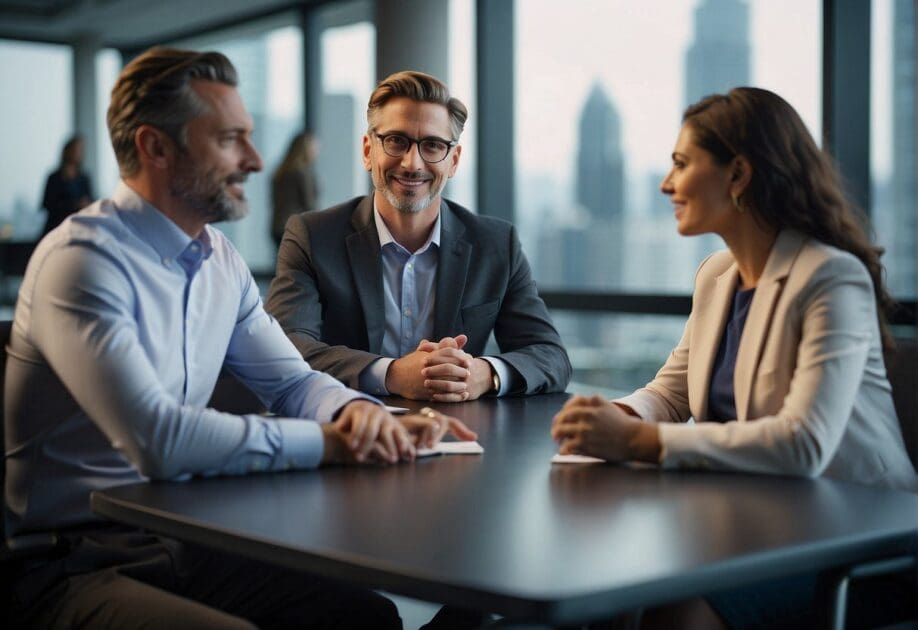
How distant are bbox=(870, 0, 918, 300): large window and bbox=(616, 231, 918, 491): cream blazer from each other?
2879 millimetres

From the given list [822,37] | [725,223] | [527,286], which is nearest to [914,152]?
[822,37]

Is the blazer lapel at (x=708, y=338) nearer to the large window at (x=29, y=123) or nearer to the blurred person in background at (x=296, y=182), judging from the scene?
the blurred person in background at (x=296, y=182)

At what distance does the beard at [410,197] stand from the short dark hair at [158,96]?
1053 millimetres

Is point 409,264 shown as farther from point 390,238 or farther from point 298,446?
point 298,446

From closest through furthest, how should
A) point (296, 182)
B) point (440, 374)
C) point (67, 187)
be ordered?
point (440, 374), point (296, 182), point (67, 187)

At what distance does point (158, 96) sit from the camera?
68.6 inches

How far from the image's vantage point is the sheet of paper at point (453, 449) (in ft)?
5.73

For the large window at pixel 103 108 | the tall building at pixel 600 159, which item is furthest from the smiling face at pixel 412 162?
the large window at pixel 103 108

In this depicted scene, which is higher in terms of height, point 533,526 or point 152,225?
point 152,225

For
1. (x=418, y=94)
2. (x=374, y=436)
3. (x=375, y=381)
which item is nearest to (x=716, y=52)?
(x=418, y=94)

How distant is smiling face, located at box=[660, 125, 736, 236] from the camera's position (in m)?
1.84

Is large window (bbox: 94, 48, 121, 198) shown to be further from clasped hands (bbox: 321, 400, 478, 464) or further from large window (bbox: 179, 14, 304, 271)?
clasped hands (bbox: 321, 400, 478, 464)

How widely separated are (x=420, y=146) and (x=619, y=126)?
404 cm

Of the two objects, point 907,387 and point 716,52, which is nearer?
point 907,387
